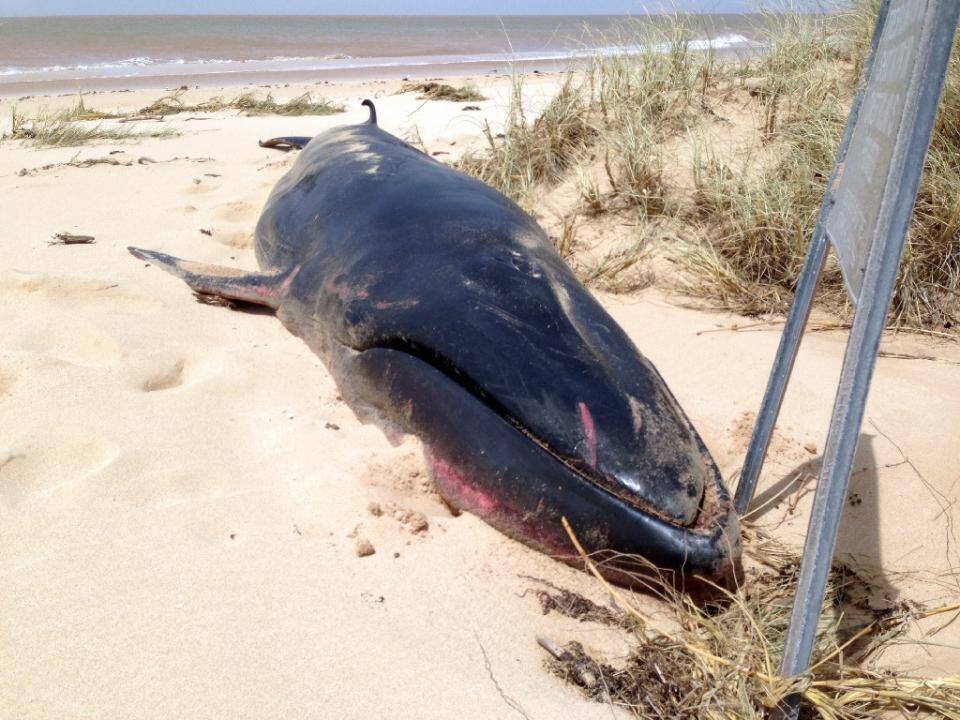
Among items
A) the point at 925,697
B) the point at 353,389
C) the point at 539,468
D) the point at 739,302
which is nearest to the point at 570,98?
the point at 739,302

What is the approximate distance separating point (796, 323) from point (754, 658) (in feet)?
3.12

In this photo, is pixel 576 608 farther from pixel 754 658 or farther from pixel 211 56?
pixel 211 56

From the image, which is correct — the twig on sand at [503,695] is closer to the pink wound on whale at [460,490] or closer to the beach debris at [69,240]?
the pink wound on whale at [460,490]

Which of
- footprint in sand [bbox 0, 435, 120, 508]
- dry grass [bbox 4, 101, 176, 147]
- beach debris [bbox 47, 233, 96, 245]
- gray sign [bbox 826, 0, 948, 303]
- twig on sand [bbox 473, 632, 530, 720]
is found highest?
gray sign [bbox 826, 0, 948, 303]

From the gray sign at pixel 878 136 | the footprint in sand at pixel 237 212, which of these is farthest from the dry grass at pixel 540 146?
the gray sign at pixel 878 136

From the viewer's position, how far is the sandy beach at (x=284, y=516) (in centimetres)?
178

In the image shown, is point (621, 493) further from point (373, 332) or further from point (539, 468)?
point (373, 332)

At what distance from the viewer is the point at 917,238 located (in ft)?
13.2

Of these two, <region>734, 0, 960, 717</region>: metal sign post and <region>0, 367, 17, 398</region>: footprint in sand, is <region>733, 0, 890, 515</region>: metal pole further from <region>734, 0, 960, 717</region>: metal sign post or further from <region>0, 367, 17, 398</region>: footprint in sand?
<region>0, 367, 17, 398</region>: footprint in sand

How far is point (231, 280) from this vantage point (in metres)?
3.71

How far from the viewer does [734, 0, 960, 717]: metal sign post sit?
4.50 feet

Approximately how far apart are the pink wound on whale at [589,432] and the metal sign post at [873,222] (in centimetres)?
57

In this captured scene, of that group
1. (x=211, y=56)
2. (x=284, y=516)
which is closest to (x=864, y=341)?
(x=284, y=516)

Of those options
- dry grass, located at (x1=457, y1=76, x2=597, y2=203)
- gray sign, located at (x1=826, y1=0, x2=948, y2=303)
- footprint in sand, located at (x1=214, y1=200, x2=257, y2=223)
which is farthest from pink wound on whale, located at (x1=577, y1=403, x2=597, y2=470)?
footprint in sand, located at (x1=214, y1=200, x2=257, y2=223)
